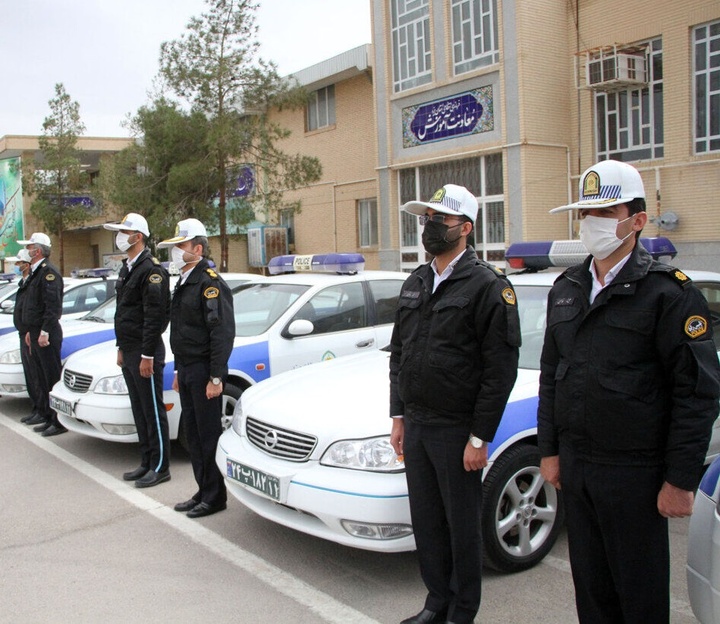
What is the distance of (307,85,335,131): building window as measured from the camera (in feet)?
70.8

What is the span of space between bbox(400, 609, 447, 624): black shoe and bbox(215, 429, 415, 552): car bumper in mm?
398

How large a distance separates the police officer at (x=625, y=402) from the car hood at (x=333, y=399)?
133 cm

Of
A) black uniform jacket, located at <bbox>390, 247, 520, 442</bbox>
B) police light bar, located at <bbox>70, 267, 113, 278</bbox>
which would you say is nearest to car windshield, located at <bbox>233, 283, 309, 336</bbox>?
black uniform jacket, located at <bbox>390, 247, 520, 442</bbox>

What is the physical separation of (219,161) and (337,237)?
614cm

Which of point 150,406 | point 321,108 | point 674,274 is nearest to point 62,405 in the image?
point 150,406

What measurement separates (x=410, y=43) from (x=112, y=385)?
532 inches

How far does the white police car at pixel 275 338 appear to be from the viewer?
625cm

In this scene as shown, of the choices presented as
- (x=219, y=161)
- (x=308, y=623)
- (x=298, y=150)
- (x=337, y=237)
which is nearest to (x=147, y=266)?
(x=308, y=623)

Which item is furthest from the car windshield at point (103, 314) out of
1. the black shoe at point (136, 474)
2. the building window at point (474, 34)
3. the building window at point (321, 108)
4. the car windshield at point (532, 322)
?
the building window at point (321, 108)

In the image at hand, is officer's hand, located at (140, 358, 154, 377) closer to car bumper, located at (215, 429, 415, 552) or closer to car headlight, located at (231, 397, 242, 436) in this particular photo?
car headlight, located at (231, 397, 242, 436)

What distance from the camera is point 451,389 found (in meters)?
3.18

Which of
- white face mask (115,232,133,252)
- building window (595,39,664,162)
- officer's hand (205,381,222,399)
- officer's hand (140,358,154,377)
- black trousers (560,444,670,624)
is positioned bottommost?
black trousers (560,444,670,624)

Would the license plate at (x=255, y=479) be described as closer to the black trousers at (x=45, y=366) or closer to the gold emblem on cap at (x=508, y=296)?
the gold emblem on cap at (x=508, y=296)

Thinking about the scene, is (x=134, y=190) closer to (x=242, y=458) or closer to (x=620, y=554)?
(x=242, y=458)
